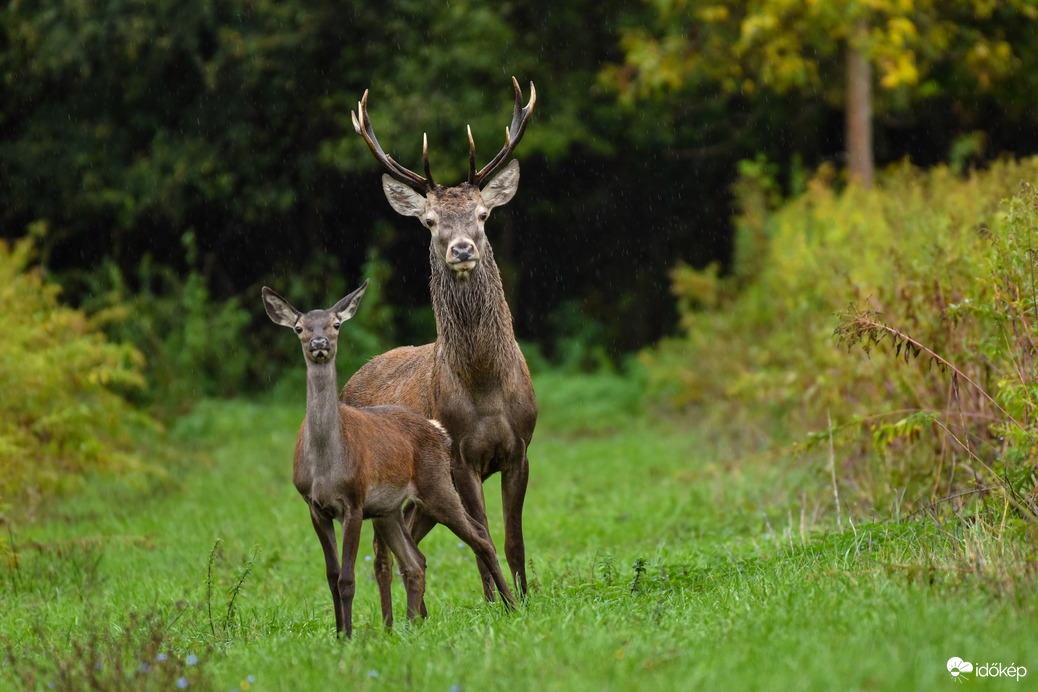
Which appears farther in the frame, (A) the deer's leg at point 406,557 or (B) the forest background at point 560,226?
(B) the forest background at point 560,226

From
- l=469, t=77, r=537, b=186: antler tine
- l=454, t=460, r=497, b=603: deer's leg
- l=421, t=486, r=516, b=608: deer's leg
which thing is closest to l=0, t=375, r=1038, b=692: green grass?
l=421, t=486, r=516, b=608: deer's leg

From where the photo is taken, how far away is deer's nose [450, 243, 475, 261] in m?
6.80

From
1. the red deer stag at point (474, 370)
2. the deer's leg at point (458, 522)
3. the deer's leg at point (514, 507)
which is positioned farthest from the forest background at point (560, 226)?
the deer's leg at point (458, 522)

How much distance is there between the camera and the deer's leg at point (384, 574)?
6664 millimetres

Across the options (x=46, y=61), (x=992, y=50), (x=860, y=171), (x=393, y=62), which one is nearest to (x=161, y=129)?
(x=46, y=61)

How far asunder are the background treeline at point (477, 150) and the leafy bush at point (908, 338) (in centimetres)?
29

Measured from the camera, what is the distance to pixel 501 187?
295 inches

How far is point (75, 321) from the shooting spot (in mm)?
12977

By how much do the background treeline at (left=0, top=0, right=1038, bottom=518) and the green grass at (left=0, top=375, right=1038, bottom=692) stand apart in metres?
3.40

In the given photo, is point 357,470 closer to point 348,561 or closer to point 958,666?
point 348,561

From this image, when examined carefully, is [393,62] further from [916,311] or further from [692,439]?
[916,311]

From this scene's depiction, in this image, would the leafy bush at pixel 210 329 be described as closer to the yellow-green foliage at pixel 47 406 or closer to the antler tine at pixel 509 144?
the yellow-green foliage at pixel 47 406

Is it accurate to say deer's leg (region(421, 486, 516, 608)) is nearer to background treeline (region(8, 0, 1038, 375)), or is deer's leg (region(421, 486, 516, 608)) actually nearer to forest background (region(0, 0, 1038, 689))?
forest background (region(0, 0, 1038, 689))

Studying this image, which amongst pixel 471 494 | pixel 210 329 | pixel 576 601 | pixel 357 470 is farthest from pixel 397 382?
pixel 210 329
